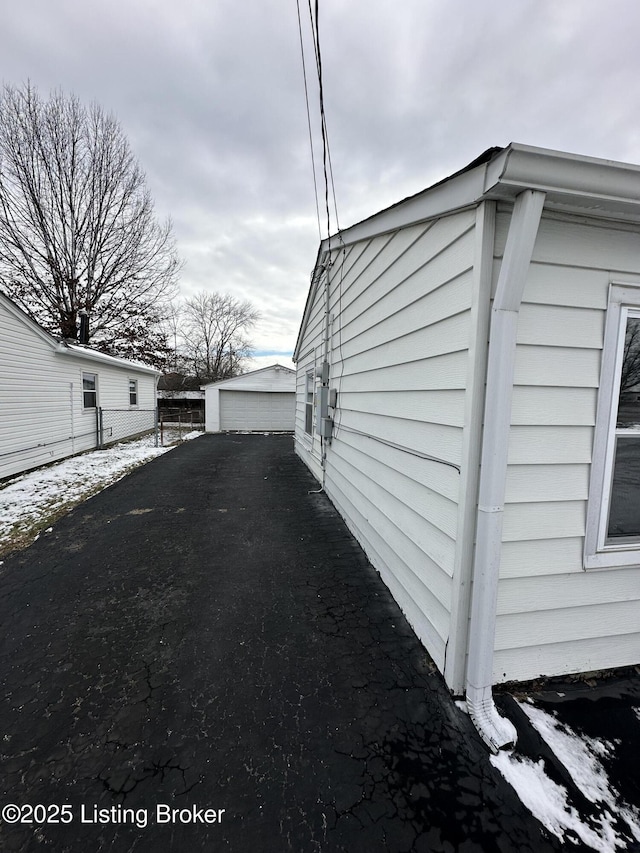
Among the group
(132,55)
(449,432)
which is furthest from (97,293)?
(449,432)

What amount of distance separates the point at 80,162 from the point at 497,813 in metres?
19.9

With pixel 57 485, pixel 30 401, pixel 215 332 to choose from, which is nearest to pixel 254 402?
pixel 30 401

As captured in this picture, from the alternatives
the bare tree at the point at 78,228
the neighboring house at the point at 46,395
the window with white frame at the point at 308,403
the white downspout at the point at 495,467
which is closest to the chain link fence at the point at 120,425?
the neighboring house at the point at 46,395

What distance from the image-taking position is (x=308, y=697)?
1824 millimetres

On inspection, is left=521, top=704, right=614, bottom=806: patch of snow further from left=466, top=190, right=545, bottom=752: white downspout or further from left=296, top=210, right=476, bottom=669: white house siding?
left=296, top=210, right=476, bottom=669: white house siding

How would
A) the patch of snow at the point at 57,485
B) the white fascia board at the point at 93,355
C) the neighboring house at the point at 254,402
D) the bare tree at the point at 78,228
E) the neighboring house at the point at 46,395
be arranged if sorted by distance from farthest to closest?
1. the neighboring house at the point at 254,402
2. the bare tree at the point at 78,228
3. the white fascia board at the point at 93,355
4. the neighboring house at the point at 46,395
5. the patch of snow at the point at 57,485

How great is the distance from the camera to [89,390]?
9.87 meters

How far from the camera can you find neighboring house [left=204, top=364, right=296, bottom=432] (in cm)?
1513

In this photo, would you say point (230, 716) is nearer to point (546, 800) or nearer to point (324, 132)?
point (546, 800)

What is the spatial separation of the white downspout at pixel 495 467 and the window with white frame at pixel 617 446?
570 mm

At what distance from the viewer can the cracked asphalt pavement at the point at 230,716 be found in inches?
49.3

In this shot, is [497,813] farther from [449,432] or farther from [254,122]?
[254,122]

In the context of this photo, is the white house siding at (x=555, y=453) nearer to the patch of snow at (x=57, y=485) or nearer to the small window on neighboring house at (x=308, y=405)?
the patch of snow at (x=57, y=485)

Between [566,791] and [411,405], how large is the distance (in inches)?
77.8
